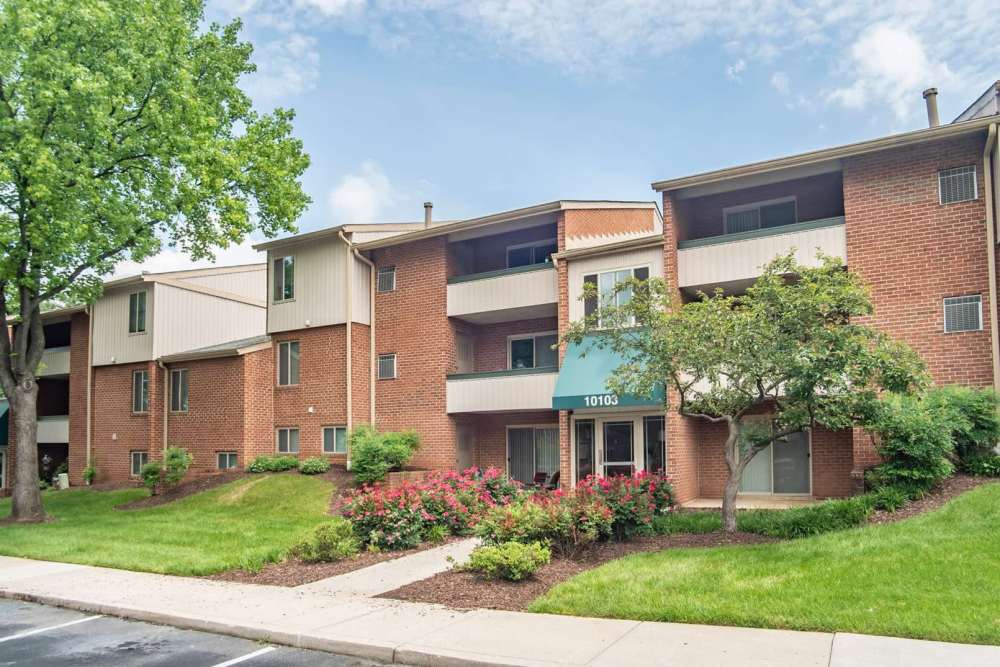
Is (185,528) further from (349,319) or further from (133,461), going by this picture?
(133,461)

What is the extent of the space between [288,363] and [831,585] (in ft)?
68.0

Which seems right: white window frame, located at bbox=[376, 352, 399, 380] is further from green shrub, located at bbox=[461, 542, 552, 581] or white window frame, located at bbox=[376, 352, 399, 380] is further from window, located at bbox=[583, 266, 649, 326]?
green shrub, located at bbox=[461, 542, 552, 581]

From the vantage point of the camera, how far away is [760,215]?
20.5 m

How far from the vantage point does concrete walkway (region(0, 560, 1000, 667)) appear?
6969mm

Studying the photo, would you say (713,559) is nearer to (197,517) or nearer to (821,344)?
(821,344)

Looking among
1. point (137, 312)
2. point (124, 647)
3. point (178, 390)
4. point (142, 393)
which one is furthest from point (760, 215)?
point (142, 393)

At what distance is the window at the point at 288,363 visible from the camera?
26188 millimetres

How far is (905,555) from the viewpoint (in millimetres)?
9602

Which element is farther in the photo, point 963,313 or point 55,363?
point 55,363

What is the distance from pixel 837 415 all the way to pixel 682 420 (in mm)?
7567

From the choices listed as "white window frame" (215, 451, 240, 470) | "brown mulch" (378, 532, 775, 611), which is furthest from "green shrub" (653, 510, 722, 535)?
"white window frame" (215, 451, 240, 470)

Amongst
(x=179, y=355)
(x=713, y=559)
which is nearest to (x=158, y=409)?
(x=179, y=355)

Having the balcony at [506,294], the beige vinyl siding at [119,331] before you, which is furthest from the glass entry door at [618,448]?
the beige vinyl siding at [119,331]

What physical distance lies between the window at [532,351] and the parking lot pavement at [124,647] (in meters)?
15.3
